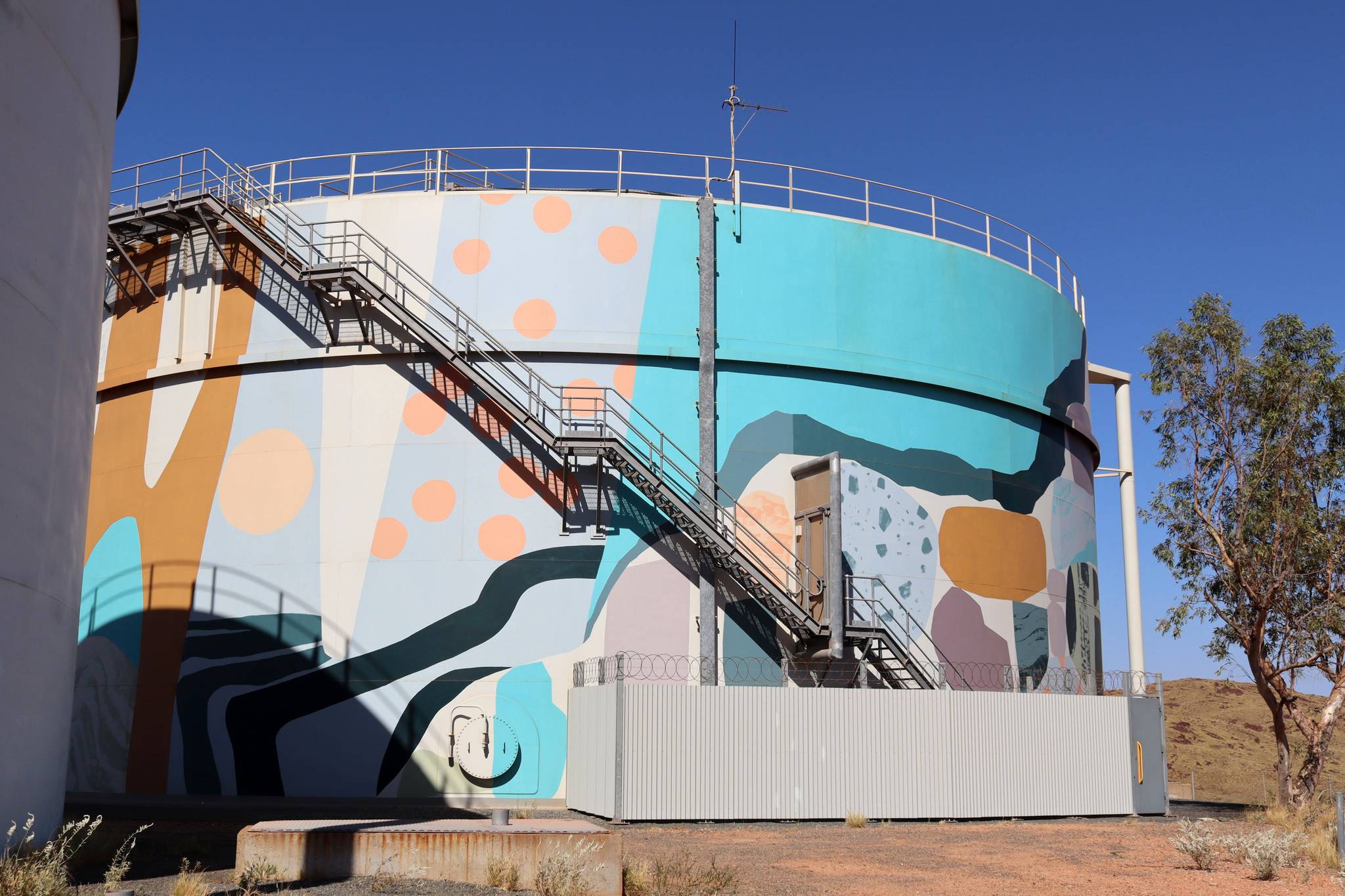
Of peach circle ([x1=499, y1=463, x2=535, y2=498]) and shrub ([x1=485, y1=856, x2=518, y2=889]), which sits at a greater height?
peach circle ([x1=499, y1=463, x2=535, y2=498])

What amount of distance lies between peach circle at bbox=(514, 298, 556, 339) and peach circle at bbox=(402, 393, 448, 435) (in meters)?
1.91

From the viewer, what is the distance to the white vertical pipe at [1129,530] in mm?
32969

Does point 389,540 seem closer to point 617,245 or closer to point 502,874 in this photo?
point 617,245

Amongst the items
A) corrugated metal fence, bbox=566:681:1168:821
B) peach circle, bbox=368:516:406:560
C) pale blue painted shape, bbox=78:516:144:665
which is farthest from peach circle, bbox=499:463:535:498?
pale blue painted shape, bbox=78:516:144:665

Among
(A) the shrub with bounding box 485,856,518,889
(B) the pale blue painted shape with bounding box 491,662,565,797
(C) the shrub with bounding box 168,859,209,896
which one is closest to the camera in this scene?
(C) the shrub with bounding box 168,859,209,896

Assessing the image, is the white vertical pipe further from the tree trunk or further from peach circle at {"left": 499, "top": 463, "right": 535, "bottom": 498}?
peach circle at {"left": 499, "top": 463, "right": 535, "bottom": 498}

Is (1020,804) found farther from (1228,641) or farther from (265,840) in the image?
(265,840)

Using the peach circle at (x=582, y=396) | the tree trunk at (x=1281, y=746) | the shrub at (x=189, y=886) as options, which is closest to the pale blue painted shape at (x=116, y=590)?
the peach circle at (x=582, y=396)

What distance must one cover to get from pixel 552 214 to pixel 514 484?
484cm

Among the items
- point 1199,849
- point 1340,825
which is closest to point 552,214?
point 1199,849

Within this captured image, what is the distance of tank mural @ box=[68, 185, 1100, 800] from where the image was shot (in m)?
21.7

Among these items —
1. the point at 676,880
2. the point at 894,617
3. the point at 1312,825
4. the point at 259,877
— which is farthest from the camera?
the point at 894,617

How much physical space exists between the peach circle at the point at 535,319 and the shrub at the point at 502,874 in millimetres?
12174

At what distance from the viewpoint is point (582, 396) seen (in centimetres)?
2262
